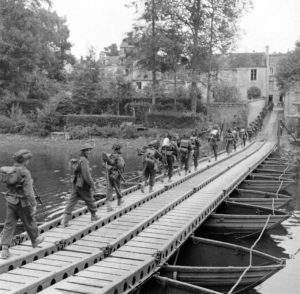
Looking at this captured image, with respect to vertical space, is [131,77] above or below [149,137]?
above

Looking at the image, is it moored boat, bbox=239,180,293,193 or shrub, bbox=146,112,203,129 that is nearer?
moored boat, bbox=239,180,293,193

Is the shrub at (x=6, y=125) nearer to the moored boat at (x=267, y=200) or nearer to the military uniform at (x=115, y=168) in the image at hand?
the moored boat at (x=267, y=200)

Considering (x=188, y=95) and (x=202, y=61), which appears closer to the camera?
(x=202, y=61)

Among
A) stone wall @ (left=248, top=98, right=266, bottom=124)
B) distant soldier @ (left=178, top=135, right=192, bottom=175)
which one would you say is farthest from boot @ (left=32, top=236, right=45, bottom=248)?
stone wall @ (left=248, top=98, right=266, bottom=124)

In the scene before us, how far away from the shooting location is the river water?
41.2ft

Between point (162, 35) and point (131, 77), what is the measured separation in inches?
997

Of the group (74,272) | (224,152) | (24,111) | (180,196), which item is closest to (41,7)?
(24,111)

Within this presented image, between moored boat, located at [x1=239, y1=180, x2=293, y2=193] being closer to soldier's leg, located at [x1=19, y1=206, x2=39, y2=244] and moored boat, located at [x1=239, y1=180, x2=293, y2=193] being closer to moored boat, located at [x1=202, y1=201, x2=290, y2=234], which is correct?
moored boat, located at [x1=202, y1=201, x2=290, y2=234]

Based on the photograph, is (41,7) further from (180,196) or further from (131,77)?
(180,196)

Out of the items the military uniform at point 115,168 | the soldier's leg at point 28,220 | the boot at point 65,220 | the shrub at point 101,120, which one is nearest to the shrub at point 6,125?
the shrub at point 101,120

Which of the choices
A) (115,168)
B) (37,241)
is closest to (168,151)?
(115,168)

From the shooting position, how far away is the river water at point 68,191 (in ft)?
41.2

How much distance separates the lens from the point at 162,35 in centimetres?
4847

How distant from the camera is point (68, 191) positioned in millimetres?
24281
